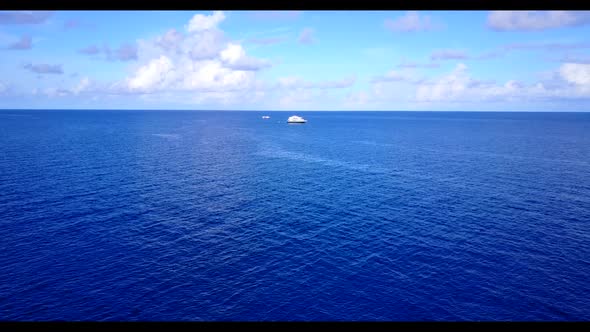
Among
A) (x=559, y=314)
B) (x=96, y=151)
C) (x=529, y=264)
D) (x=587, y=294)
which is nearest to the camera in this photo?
(x=559, y=314)

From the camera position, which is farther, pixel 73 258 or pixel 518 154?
pixel 518 154

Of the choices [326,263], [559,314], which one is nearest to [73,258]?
[326,263]

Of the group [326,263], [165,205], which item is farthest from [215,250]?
[165,205]

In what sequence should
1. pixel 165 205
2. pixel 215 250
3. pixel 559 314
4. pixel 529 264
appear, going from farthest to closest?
pixel 165 205 → pixel 215 250 → pixel 529 264 → pixel 559 314
